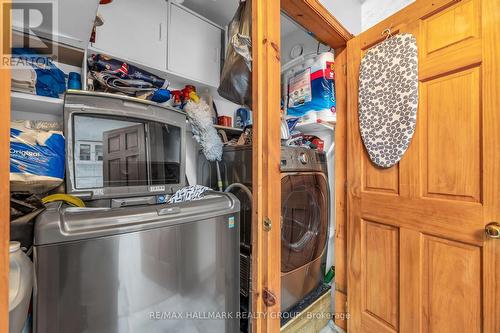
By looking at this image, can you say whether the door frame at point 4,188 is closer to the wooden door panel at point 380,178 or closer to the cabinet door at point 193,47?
the cabinet door at point 193,47

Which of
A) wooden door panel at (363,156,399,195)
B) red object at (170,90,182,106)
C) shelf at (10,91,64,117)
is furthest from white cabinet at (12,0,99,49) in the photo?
wooden door panel at (363,156,399,195)

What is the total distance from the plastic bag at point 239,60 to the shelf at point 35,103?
0.90 meters

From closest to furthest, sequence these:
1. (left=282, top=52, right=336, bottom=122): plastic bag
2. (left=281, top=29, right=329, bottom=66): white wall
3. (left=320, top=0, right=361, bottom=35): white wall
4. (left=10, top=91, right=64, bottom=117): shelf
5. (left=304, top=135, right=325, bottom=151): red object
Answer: (left=10, top=91, right=64, bottom=117): shelf
(left=320, top=0, right=361, bottom=35): white wall
(left=282, top=52, right=336, bottom=122): plastic bag
(left=304, top=135, right=325, bottom=151): red object
(left=281, top=29, right=329, bottom=66): white wall

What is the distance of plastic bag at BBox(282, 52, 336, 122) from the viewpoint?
58.6 inches

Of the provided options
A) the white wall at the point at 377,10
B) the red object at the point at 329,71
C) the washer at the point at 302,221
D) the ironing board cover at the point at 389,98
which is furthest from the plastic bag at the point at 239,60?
the white wall at the point at 377,10

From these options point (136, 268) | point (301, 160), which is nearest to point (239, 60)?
point (301, 160)

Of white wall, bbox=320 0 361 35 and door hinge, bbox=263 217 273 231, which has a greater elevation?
white wall, bbox=320 0 361 35

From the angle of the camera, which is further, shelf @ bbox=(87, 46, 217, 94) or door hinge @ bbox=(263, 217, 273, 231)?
shelf @ bbox=(87, 46, 217, 94)

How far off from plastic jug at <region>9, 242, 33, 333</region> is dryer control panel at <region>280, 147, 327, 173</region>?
1062 mm

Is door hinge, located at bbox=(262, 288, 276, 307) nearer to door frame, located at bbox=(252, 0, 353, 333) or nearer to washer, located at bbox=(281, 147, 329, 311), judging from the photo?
door frame, located at bbox=(252, 0, 353, 333)

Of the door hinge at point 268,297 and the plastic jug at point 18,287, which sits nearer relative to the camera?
the plastic jug at point 18,287

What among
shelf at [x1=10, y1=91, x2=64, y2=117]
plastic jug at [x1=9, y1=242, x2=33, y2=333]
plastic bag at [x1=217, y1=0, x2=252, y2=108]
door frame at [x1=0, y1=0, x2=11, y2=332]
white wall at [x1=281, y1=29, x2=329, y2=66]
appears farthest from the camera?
white wall at [x1=281, y1=29, x2=329, y2=66]

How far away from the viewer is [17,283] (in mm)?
546

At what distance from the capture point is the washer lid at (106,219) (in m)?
0.59
